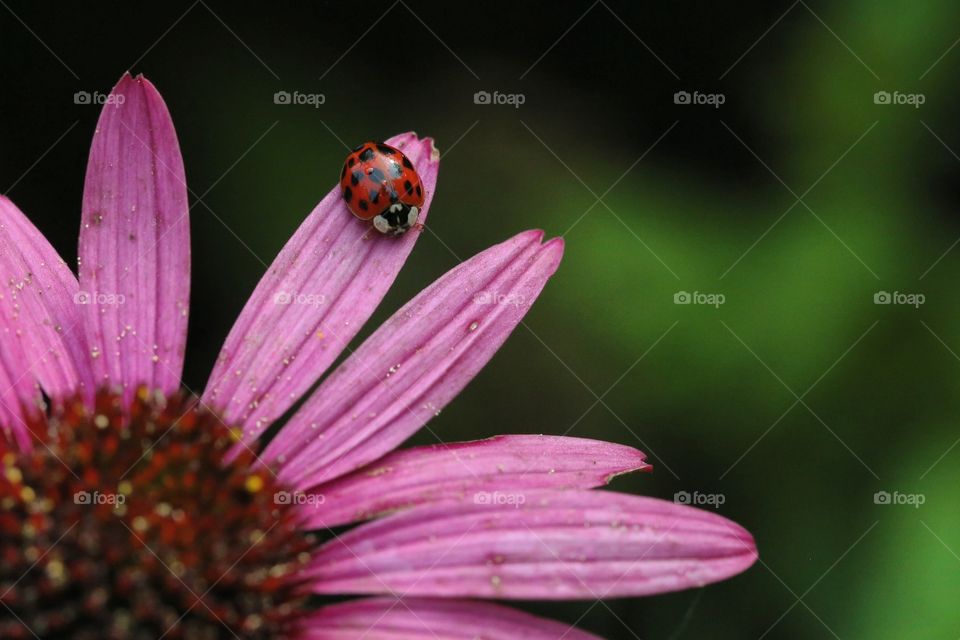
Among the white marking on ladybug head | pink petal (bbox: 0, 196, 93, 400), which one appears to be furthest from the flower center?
the white marking on ladybug head

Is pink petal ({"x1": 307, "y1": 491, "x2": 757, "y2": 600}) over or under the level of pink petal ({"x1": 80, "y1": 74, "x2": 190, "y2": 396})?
Result: under

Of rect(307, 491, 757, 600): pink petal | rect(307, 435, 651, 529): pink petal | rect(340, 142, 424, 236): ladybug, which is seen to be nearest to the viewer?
rect(307, 491, 757, 600): pink petal

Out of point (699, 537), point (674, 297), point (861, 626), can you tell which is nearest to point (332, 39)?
point (674, 297)

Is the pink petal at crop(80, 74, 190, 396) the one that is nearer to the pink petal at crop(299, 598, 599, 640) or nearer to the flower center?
the flower center

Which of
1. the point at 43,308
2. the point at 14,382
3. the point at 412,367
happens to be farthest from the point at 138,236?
the point at 412,367

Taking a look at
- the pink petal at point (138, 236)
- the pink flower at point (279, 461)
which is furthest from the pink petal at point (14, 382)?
→ the pink petal at point (138, 236)

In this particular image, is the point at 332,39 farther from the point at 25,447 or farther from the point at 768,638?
the point at 768,638

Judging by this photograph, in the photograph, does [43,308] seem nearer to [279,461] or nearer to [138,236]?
[138,236]
